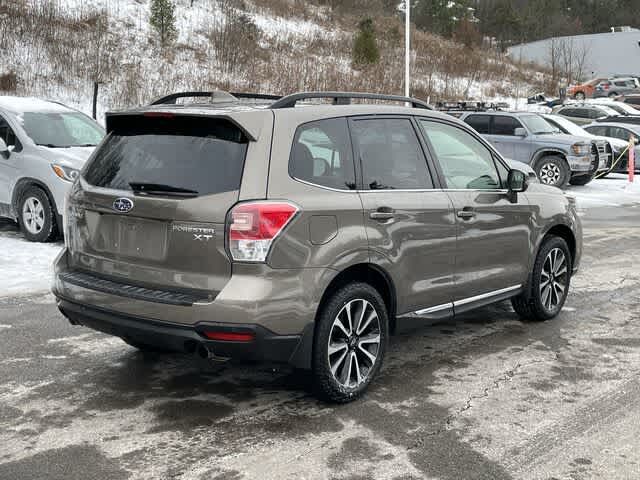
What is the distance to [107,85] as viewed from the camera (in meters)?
28.9

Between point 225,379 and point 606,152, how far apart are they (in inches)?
663

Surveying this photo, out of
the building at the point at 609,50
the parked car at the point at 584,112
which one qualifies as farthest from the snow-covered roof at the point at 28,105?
the building at the point at 609,50

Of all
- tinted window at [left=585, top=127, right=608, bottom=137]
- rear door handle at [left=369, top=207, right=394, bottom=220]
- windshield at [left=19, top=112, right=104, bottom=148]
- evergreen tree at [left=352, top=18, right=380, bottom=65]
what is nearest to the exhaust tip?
rear door handle at [left=369, top=207, right=394, bottom=220]

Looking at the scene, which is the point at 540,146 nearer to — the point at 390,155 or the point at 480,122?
the point at 480,122

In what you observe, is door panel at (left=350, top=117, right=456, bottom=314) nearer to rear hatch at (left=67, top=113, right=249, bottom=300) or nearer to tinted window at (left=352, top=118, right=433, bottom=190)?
tinted window at (left=352, top=118, right=433, bottom=190)

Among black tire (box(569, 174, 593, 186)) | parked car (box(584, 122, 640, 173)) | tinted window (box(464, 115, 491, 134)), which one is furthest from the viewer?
parked car (box(584, 122, 640, 173))

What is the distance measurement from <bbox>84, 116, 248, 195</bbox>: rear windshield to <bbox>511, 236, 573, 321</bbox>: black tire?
3079 mm

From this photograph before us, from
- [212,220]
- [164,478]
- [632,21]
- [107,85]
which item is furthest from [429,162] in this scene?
[632,21]

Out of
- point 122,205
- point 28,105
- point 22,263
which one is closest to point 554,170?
point 28,105

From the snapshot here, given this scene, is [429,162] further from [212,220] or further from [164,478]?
[164,478]

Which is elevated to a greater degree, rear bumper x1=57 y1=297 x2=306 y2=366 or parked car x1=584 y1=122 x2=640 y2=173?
parked car x1=584 y1=122 x2=640 y2=173

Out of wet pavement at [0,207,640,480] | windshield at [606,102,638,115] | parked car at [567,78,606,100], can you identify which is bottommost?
wet pavement at [0,207,640,480]

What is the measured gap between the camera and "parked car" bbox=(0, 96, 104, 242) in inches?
399

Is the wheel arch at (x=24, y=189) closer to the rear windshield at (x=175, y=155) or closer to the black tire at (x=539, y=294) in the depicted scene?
the rear windshield at (x=175, y=155)
